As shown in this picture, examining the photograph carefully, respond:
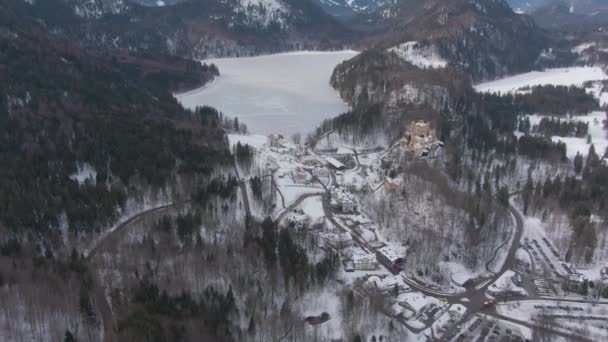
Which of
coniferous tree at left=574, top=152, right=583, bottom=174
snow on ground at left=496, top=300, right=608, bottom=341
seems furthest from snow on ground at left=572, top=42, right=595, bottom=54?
snow on ground at left=496, top=300, right=608, bottom=341

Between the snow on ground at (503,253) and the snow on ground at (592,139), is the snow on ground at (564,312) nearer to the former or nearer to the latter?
the snow on ground at (503,253)

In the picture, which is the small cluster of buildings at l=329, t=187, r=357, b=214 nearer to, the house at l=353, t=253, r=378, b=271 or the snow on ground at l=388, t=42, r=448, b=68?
the house at l=353, t=253, r=378, b=271

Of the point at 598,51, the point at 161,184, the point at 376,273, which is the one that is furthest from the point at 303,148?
the point at 598,51

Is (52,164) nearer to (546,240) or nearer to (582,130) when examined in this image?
(546,240)

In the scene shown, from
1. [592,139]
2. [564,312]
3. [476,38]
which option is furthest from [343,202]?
[476,38]

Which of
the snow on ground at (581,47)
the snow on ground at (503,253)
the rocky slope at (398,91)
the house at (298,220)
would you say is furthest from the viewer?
the snow on ground at (581,47)

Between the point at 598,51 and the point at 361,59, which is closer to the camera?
the point at 361,59

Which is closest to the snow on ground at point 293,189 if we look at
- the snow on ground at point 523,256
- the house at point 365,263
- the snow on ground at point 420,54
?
the house at point 365,263
